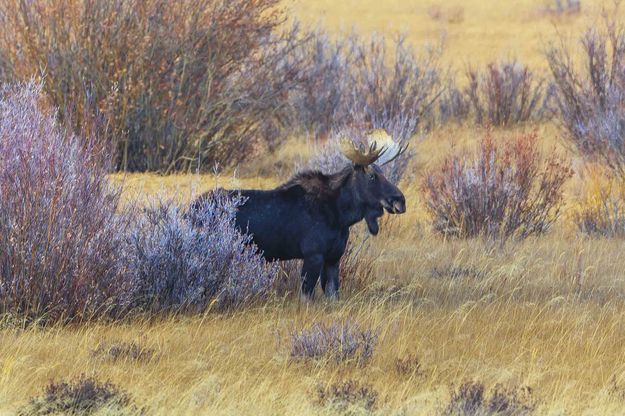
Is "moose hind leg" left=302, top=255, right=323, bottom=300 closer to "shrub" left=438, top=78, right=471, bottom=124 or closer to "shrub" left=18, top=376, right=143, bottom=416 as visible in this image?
"shrub" left=18, top=376, right=143, bottom=416

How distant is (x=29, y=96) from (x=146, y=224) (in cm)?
105

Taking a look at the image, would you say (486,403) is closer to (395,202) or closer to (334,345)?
(334,345)

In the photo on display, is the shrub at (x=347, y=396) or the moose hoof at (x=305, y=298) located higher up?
the shrub at (x=347, y=396)

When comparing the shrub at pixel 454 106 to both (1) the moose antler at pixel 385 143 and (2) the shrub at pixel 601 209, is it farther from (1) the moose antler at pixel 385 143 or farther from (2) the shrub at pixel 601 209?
(1) the moose antler at pixel 385 143

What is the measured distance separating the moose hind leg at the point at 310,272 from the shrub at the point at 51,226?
111 cm

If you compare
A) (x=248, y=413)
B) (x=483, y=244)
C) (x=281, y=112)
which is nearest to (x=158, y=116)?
(x=281, y=112)

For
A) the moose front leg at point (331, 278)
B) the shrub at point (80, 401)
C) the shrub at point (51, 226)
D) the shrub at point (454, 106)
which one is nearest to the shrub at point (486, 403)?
the shrub at point (80, 401)

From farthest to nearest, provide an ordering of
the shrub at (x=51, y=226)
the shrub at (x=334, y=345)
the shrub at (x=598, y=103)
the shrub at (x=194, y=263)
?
1. the shrub at (x=598, y=103)
2. the shrub at (x=194, y=263)
3. the shrub at (x=51, y=226)
4. the shrub at (x=334, y=345)

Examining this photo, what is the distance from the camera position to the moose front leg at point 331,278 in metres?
7.71

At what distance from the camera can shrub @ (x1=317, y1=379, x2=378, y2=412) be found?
546cm

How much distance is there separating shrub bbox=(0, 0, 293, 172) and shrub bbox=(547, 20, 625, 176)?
3708mm

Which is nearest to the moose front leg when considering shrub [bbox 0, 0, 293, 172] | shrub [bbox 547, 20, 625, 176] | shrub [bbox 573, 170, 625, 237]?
shrub [bbox 573, 170, 625, 237]

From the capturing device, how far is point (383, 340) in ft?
22.0

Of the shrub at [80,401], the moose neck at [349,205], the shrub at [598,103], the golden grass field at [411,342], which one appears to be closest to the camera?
the shrub at [80,401]
